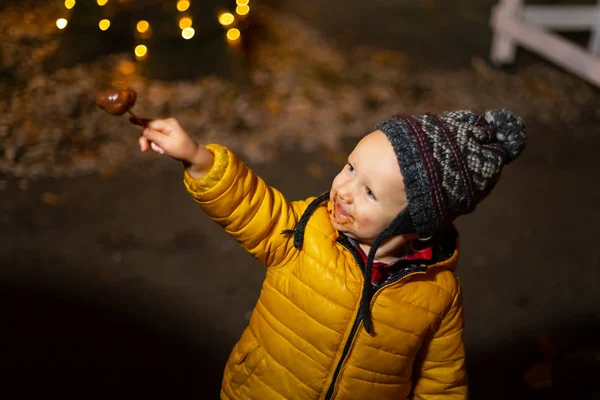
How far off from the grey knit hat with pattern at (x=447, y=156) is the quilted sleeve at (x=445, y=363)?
31 centimetres

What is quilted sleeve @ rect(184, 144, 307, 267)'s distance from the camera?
1398mm

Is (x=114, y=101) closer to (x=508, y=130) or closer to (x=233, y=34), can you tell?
(x=508, y=130)

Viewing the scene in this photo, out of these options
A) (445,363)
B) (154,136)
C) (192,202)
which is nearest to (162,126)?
(154,136)

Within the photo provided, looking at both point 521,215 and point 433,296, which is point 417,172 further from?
point 521,215

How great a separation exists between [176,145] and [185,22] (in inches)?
122

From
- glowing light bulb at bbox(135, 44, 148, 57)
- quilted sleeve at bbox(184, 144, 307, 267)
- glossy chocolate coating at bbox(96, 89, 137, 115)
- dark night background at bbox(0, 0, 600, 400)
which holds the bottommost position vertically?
dark night background at bbox(0, 0, 600, 400)

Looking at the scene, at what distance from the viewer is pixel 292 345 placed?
153 centimetres

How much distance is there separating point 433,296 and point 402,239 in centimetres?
18

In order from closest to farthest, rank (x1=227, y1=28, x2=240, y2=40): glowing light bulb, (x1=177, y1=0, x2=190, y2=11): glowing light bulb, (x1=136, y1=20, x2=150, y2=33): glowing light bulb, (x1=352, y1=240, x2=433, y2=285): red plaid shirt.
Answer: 1. (x1=352, y1=240, x2=433, y2=285): red plaid shirt
2. (x1=177, y1=0, x2=190, y2=11): glowing light bulb
3. (x1=136, y1=20, x2=150, y2=33): glowing light bulb
4. (x1=227, y1=28, x2=240, y2=40): glowing light bulb

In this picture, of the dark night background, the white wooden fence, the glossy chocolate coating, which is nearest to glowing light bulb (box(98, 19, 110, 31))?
the dark night background

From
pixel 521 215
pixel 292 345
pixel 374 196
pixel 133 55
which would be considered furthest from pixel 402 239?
pixel 133 55

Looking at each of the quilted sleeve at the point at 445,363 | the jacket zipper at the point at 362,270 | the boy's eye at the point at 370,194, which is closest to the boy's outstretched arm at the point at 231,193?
the jacket zipper at the point at 362,270

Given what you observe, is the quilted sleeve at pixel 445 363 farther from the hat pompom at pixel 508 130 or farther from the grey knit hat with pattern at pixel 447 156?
the hat pompom at pixel 508 130

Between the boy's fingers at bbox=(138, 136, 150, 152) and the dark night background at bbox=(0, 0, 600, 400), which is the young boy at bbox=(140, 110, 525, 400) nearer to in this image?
the boy's fingers at bbox=(138, 136, 150, 152)
